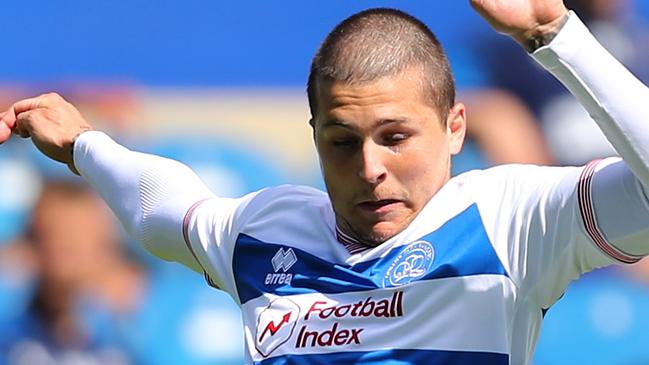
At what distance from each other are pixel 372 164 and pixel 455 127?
263 mm

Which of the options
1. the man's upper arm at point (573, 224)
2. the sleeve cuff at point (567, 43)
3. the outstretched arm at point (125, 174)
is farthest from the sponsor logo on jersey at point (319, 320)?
the sleeve cuff at point (567, 43)

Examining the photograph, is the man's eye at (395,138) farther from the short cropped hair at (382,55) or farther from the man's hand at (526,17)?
the man's hand at (526,17)

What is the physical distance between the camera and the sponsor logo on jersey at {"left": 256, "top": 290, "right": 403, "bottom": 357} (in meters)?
2.36

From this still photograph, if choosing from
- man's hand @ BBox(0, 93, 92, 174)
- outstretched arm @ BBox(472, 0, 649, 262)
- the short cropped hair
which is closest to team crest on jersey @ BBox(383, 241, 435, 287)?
the short cropped hair

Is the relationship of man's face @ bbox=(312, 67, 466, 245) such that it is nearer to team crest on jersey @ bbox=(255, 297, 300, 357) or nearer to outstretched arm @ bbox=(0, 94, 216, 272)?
team crest on jersey @ bbox=(255, 297, 300, 357)

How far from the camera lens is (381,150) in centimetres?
234

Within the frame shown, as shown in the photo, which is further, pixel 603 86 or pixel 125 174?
pixel 125 174

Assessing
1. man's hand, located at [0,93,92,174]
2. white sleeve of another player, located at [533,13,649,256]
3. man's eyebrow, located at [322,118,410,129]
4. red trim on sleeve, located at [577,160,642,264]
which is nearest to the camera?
white sleeve of another player, located at [533,13,649,256]

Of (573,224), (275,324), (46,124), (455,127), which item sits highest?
(46,124)

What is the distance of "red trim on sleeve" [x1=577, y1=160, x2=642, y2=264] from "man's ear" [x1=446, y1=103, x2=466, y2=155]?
1.27 ft

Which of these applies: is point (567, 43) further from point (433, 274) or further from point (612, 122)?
point (433, 274)

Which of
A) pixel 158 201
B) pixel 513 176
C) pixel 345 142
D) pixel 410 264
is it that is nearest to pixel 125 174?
pixel 158 201

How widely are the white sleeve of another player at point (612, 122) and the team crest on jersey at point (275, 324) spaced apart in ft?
2.01

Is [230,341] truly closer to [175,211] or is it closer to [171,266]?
[171,266]
